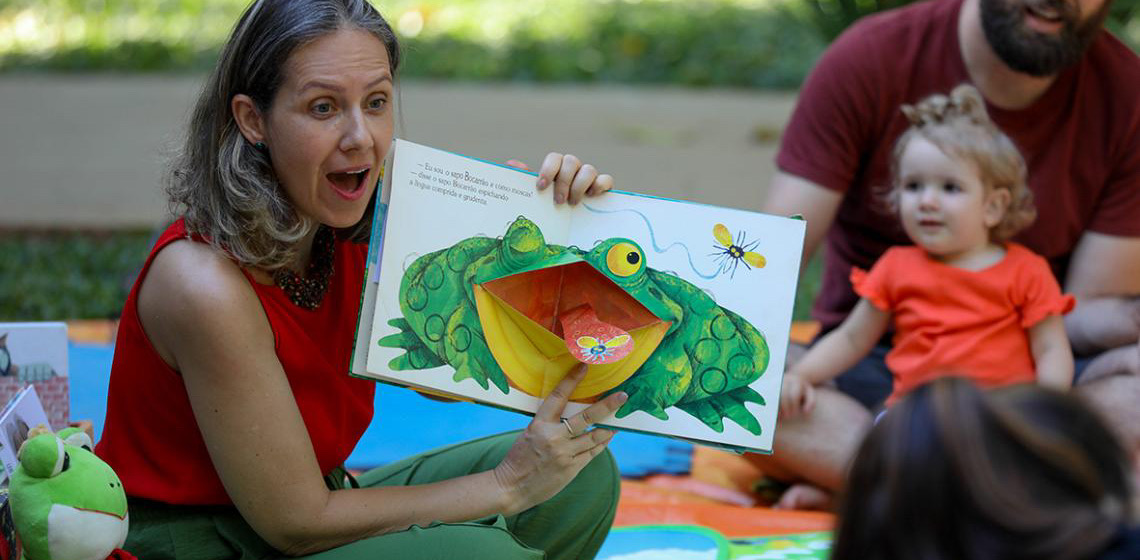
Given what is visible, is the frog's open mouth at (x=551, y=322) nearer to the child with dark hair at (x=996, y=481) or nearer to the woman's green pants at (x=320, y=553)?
the woman's green pants at (x=320, y=553)

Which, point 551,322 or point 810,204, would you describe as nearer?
point 551,322

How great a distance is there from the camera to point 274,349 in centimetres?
199

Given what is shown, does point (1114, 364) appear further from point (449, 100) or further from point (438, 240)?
point (449, 100)

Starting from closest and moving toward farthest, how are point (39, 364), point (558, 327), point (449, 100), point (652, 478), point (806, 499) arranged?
point (558, 327), point (39, 364), point (806, 499), point (652, 478), point (449, 100)

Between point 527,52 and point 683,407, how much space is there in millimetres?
5902

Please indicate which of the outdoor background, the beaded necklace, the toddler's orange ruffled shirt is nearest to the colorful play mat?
the toddler's orange ruffled shirt

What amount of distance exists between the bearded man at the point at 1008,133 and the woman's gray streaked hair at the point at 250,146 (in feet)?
5.32

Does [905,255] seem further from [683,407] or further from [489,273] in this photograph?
[489,273]

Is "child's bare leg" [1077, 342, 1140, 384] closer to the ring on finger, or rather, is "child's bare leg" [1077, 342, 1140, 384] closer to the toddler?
the toddler

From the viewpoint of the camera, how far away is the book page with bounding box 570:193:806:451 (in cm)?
218

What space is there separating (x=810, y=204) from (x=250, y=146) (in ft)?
5.72

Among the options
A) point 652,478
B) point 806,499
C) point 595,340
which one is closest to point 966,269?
point 806,499

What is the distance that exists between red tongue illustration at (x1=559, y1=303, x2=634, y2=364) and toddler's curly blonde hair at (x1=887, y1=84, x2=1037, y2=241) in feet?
4.17

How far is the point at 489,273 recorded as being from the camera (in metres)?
2.11
